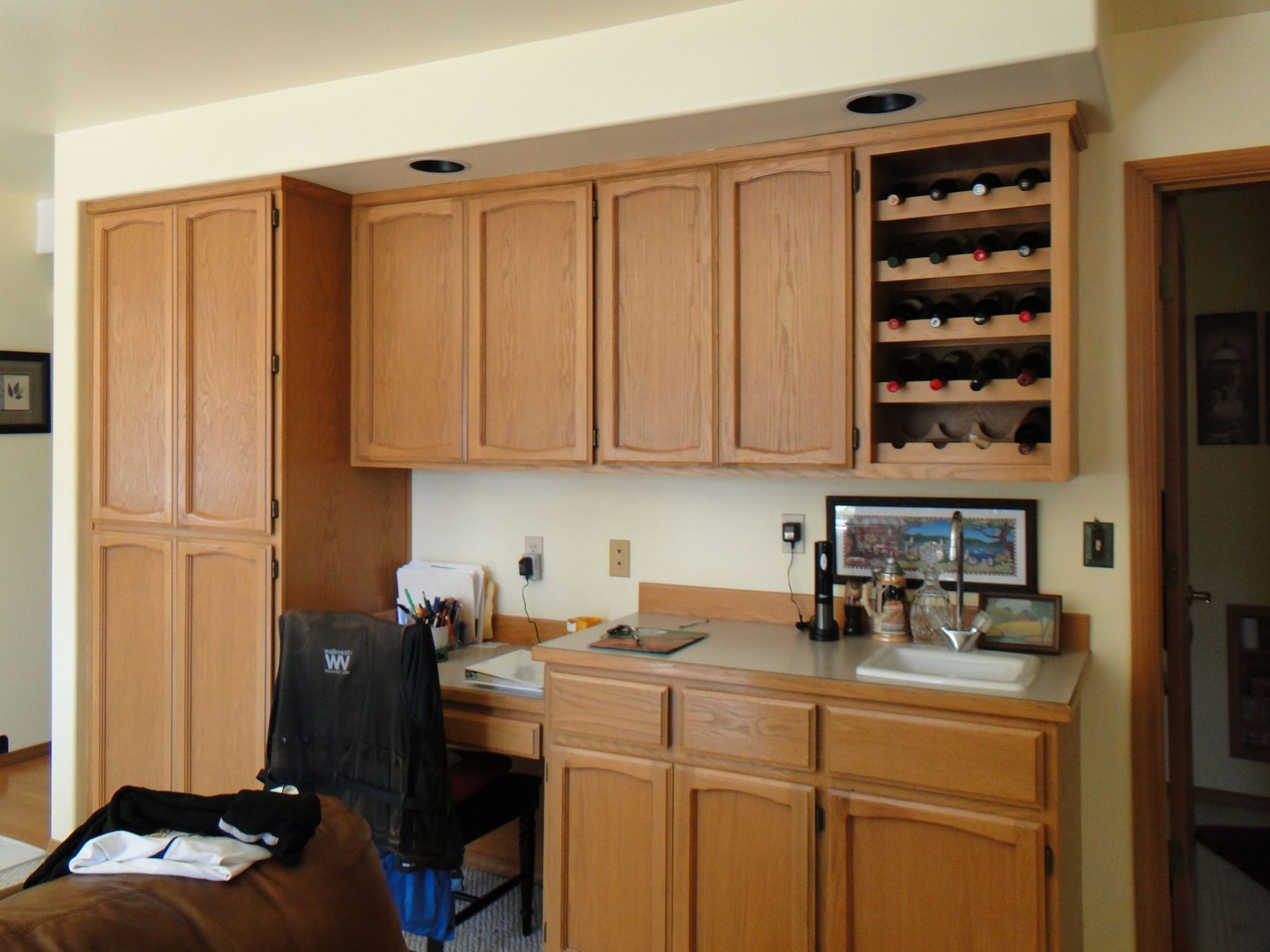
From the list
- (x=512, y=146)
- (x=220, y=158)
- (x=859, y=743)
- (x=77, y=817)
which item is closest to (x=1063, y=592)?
(x=859, y=743)

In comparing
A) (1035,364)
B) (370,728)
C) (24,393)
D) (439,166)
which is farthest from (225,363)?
(1035,364)

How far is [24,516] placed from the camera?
457 centimetres

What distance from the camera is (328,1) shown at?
7.70 feet

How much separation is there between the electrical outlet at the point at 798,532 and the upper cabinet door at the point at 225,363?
152 cm

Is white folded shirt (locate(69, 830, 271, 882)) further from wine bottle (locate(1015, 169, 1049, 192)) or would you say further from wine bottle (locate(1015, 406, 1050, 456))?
wine bottle (locate(1015, 169, 1049, 192))

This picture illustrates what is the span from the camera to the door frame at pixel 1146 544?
2475mm

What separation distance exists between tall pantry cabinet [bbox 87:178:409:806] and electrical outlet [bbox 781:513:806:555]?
4.48ft

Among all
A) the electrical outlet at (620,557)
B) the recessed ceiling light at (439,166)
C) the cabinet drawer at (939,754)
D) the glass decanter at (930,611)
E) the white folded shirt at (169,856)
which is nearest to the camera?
the white folded shirt at (169,856)

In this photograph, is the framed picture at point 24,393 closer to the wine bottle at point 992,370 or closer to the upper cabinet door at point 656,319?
the upper cabinet door at point 656,319

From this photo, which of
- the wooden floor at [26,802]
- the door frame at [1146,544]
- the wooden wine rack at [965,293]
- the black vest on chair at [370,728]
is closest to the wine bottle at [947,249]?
the wooden wine rack at [965,293]

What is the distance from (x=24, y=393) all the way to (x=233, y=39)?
9.04 feet

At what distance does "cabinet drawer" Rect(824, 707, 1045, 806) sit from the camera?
6.70ft

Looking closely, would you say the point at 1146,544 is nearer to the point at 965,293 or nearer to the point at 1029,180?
the point at 965,293

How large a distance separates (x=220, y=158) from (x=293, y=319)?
0.55m
